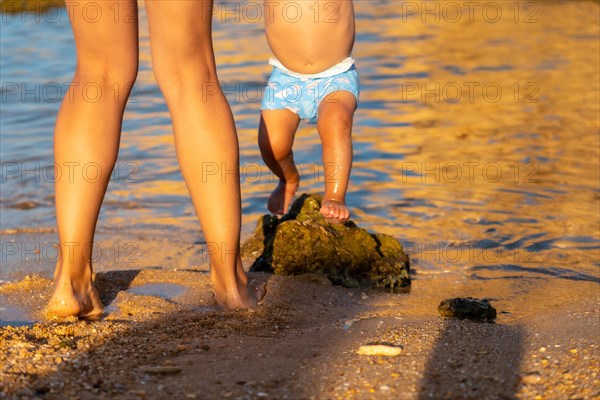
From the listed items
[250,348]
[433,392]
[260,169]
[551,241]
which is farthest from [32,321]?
[260,169]

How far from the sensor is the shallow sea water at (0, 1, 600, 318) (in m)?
5.02

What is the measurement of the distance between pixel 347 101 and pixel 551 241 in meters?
1.47

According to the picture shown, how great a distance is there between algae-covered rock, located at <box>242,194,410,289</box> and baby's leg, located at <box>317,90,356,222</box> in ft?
0.33

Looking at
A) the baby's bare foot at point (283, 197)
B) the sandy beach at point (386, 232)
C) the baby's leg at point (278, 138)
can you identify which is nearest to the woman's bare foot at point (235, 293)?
the sandy beach at point (386, 232)

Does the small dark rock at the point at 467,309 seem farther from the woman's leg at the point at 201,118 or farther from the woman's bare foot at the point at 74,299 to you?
the woman's bare foot at the point at 74,299

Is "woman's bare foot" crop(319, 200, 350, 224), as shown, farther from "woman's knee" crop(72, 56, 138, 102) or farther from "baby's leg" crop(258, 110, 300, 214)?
"woman's knee" crop(72, 56, 138, 102)

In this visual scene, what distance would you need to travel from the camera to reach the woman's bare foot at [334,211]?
4336 mm

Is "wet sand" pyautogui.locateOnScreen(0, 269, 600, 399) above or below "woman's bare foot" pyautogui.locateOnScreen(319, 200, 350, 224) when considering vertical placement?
below

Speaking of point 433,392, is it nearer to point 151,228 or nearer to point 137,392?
point 137,392

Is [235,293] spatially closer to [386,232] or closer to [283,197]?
[283,197]

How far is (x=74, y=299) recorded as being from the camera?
3367mm

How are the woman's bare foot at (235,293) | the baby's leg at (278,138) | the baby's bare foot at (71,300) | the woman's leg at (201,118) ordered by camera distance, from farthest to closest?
the baby's leg at (278,138) < the woman's bare foot at (235,293) < the baby's bare foot at (71,300) < the woman's leg at (201,118)

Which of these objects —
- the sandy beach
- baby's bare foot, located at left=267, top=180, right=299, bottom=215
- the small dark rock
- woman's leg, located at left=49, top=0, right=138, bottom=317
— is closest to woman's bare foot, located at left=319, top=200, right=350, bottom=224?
the sandy beach

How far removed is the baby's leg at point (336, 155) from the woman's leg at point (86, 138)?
4.03 feet
